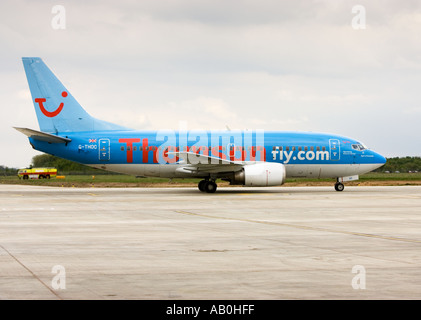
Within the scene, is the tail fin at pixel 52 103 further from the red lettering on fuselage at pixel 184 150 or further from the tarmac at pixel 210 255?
the tarmac at pixel 210 255

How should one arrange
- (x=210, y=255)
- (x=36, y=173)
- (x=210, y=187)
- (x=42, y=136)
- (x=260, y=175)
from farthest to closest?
(x=36, y=173) → (x=210, y=187) → (x=42, y=136) → (x=260, y=175) → (x=210, y=255)

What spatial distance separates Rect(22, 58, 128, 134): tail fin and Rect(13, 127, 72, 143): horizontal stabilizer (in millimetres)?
902

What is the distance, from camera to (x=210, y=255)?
1116cm

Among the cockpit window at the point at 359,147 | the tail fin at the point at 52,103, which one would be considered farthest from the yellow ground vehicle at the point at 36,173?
the cockpit window at the point at 359,147

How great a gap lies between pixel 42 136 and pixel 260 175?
13261 millimetres

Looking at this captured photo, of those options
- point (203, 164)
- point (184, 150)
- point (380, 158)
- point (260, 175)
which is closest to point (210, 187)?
point (203, 164)

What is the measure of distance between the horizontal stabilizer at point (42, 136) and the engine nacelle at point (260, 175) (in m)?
10.8

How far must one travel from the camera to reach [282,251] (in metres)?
11.6

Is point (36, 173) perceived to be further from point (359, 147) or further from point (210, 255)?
point (210, 255)

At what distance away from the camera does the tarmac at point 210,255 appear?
7.95m

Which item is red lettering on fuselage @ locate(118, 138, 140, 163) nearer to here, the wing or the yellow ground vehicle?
the wing
